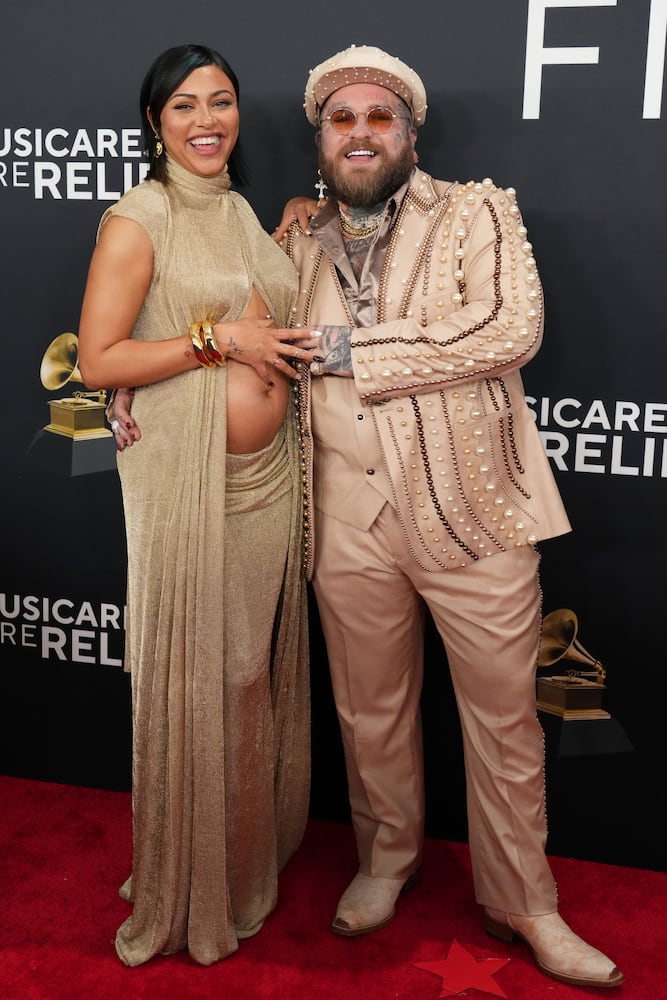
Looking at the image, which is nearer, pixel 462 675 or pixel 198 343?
pixel 198 343

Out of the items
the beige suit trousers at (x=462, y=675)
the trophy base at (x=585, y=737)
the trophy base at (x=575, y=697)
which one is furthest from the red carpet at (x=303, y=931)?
the trophy base at (x=575, y=697)

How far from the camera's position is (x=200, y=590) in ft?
8.27

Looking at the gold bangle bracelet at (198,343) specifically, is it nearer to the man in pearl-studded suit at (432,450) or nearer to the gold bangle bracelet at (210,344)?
the gold bangle bracelet at (210,344)

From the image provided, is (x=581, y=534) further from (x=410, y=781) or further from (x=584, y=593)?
(x=410, y=781)

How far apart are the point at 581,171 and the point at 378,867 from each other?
1.90 metres

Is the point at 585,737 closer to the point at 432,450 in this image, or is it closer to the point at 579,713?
the point at 579,713

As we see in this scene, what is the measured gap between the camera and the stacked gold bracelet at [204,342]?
2410 millimetres

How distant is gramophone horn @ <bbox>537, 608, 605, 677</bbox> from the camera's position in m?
3.09

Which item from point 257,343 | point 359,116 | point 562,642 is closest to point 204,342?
point 257,343

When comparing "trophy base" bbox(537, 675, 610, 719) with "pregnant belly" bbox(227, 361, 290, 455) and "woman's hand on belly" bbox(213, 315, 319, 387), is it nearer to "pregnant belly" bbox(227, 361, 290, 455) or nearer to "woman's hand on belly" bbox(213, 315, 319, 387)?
"pregnant belly" bbox(227, 361, 290, 455)

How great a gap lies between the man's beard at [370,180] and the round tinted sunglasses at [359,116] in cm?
6

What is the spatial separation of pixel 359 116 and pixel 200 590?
3.77ft

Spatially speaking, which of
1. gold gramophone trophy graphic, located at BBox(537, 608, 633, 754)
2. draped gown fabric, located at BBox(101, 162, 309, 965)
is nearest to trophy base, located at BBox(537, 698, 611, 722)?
gold gramophone trophy graphic, located at BBox(537, 608, 633, 754)

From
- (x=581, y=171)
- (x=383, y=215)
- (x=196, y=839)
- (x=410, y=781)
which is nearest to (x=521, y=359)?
(x=383, y=215)
